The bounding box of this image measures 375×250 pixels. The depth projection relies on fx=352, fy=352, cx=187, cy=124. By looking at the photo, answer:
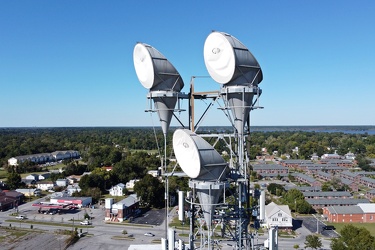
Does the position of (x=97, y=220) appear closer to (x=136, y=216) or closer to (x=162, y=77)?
(x=136, y=216)

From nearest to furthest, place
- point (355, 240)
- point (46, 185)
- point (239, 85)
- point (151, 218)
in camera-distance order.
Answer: point (239, 85), point (355, 240), point (151, 218), point (46, 185)

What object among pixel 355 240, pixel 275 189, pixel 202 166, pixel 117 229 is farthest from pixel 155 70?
pixel 275 189

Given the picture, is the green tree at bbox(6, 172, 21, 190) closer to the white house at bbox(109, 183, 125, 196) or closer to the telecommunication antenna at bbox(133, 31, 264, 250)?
the white house at bbox(109, 183, 125, 196)

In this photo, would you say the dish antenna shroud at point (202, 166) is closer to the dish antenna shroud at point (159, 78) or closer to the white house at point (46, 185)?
the dish antenna shroud at point (159, 78)

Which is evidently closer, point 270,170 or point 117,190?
point 117,190

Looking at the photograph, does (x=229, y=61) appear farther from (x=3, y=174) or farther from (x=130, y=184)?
(x=3, y=174)

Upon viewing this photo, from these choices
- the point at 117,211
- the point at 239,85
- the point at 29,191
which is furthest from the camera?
the point at 29,191

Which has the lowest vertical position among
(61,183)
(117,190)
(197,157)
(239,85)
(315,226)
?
(315,226)

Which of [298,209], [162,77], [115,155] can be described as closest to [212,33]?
[162,77]
